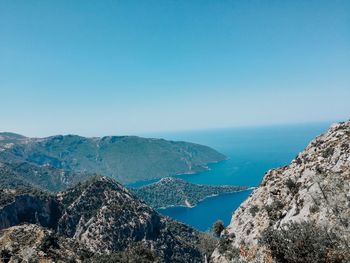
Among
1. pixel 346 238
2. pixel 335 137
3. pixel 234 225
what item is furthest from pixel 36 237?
pixel 346 238

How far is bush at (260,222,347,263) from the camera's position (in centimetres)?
2211

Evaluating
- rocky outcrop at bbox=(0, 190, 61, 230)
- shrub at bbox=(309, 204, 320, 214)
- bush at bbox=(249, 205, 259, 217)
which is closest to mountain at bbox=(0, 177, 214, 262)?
rocky outcrop at bbox=(0, 190, 61, 230)

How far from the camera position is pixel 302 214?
4006 centimetres

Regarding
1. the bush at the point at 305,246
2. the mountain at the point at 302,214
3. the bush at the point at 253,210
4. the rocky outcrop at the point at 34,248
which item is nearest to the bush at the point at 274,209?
the mountain at the point at 302,214

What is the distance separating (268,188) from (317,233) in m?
36.3

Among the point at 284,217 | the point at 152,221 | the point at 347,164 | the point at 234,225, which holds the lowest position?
the point at 152,221

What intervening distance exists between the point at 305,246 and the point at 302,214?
17.2 m

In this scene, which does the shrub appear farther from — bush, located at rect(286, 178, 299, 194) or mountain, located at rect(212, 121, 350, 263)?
bush, located at rect(286, 178, 299, 194)

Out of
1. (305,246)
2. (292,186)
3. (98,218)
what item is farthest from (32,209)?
(305,246)

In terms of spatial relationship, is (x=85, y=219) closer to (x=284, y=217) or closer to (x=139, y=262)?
(x=139, y=262)

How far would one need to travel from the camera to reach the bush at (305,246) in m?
22.1

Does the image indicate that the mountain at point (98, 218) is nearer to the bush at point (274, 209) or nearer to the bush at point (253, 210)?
the bush at point (253, 210)

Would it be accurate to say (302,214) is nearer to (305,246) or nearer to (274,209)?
(274,209)

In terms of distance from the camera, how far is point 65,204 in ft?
607
